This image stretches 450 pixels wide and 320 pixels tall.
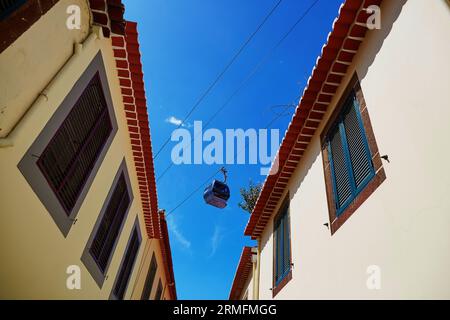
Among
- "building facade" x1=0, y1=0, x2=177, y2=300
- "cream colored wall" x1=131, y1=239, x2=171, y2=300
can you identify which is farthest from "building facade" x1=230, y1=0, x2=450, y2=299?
"cream colored wall" x1=131, y1=239, x2=171, y2=300

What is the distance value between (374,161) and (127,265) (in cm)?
807

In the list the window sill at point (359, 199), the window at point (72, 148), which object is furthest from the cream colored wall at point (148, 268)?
the window sill at point (359, 199)

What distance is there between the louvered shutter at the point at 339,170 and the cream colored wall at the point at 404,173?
20.6 inches

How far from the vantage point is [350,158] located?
5.26m

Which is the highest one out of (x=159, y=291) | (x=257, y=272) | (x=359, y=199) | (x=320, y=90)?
(x=159, y=291)

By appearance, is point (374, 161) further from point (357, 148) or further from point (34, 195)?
point (34, 195)

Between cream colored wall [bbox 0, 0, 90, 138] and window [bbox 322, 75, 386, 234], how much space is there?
4.51m

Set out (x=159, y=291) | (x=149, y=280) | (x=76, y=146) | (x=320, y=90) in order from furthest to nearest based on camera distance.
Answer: (x=159, y=291) < (x=149, y=280) < (x=320, y=90) < (x=76, y=146)

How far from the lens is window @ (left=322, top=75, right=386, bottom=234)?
4.62m

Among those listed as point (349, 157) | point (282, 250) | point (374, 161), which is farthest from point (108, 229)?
point (374, 161)

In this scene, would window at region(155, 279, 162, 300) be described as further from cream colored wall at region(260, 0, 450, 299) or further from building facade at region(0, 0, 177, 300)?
cream colored wall at region(260, 0, 450, 299)

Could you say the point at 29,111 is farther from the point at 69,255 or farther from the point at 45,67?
the point at 69,255
